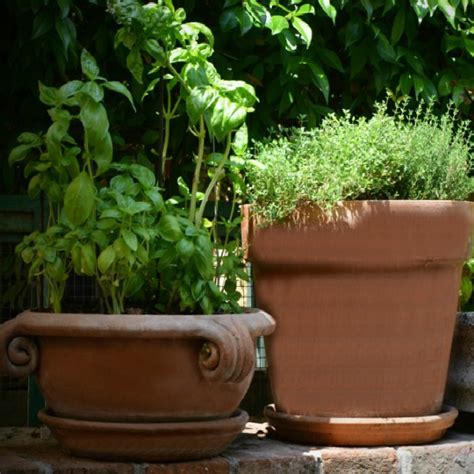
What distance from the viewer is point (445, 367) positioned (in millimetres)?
3002

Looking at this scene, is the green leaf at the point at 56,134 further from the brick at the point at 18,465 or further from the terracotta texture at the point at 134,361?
the brick at the point at 18,465

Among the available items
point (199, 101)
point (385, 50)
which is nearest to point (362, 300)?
point (199, 101)

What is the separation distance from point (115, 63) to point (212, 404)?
1401mm

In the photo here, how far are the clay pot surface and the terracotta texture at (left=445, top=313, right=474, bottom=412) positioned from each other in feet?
0.93

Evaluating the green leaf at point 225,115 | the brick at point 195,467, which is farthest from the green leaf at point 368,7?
the brick at point 195,467

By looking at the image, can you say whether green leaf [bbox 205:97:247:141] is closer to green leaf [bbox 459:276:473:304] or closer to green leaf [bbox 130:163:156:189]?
green leaf [bbox 130:163:156:189]

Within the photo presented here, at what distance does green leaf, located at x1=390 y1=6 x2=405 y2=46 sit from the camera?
11.5ft

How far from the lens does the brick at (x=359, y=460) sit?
9.10ft

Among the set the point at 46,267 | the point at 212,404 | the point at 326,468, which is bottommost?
the point at 326,468

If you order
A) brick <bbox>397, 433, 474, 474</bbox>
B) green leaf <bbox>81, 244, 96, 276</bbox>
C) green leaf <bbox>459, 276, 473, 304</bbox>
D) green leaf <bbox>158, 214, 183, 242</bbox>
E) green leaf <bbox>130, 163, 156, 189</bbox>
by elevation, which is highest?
green leaf <bbox>130, 163, 156, 189</bbox>

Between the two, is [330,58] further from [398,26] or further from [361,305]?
[361,305]

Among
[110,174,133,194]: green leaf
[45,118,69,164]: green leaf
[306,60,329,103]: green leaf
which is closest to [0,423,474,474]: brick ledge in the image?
[110,174,133,194]: green leaf

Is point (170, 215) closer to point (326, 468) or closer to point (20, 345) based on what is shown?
point (20, 345)

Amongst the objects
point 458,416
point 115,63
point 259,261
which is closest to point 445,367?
point 458,416
